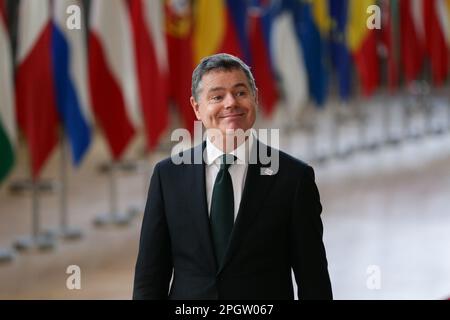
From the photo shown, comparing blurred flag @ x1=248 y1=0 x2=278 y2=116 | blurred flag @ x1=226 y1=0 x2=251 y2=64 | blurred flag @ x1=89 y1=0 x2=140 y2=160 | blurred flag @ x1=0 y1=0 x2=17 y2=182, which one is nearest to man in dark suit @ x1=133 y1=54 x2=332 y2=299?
blurred flag @ x1=0 y1=0 x2=17 y2=182

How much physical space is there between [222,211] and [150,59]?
23.4ft

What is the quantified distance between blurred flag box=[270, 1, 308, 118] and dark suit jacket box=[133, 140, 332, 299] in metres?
9.39

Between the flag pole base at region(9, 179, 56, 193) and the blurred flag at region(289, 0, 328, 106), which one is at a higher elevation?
the blurred flag at region(289, 0, 328, 106)

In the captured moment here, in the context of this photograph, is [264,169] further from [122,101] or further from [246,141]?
[122,101]

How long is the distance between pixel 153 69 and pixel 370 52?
181 inches

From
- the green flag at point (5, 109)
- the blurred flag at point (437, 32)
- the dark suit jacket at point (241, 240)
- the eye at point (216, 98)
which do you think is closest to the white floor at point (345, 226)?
the green flag at point (5, 109)

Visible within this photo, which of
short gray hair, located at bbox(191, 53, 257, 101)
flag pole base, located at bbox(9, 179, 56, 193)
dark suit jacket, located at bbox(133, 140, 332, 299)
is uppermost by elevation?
short gray hair, located at bbox(191, 53, 257, 101)

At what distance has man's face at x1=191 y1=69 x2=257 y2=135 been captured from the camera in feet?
8.48

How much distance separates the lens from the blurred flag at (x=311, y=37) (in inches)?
492

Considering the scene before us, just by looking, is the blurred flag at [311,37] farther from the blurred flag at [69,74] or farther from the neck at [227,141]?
the neck at [227,141]

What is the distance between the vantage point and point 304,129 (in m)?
16.2

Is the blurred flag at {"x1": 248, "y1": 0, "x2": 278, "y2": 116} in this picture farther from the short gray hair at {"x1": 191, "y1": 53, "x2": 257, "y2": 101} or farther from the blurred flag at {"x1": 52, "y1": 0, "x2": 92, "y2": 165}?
the short gray hair at {"x1": 191, "y1": 53, "x2": 257, "y2": 101}

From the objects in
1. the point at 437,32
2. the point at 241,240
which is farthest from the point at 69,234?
the point at 437,32

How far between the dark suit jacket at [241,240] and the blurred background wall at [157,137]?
4675 mm
